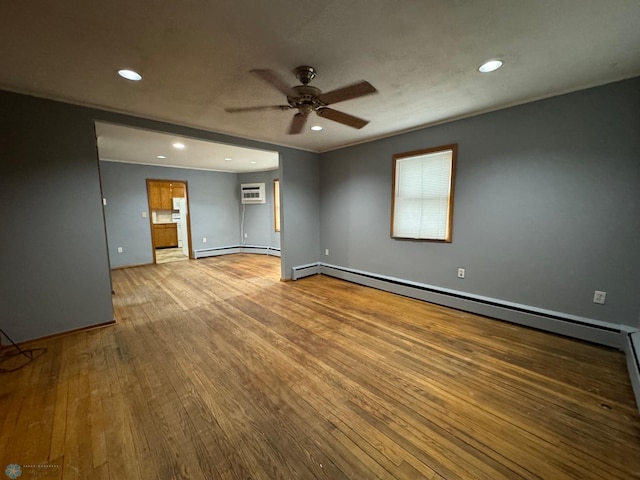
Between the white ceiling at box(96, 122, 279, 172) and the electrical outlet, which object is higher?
the white ceiling at box(96, 122, 279, 172)

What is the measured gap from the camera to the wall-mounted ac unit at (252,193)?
674 cm

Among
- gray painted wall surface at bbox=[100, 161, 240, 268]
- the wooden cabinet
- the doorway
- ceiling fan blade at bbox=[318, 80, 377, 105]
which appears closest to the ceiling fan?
ceiling fan blade at bbox=[318, 80, 377, 105]

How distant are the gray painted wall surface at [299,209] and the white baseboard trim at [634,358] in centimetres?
400

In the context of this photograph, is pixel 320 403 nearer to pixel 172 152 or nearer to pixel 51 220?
pixel 51 220

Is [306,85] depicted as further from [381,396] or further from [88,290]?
[88,290]

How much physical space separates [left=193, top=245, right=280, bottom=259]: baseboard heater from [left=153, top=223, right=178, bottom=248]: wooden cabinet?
2.81 metres

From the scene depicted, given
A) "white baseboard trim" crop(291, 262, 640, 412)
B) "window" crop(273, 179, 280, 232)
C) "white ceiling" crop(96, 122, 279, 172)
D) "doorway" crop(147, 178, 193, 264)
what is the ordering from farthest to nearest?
"doorway" crop(147, 178, 193, 264) < "window" crop(273, 179, 280, 232) < "white ceiling" crop(96, 122, 279, 172) < "white baseboard trim" crop(291, 262, 640, 412)

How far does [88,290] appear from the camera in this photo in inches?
108

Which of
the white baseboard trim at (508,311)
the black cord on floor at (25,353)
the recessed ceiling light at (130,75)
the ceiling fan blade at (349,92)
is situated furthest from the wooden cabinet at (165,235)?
the ceiling fan blade at (349,92)

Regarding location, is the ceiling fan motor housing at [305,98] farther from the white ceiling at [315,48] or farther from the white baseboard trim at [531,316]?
the white baseboard trim at [531,316]

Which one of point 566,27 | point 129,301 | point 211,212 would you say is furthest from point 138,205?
point 566,27

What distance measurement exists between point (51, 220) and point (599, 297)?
5.45 m

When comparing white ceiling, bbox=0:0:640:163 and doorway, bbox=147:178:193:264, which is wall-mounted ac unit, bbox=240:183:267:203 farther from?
white ceiling, bbox=0:0:640:163

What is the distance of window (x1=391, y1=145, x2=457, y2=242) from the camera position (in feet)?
10.7
